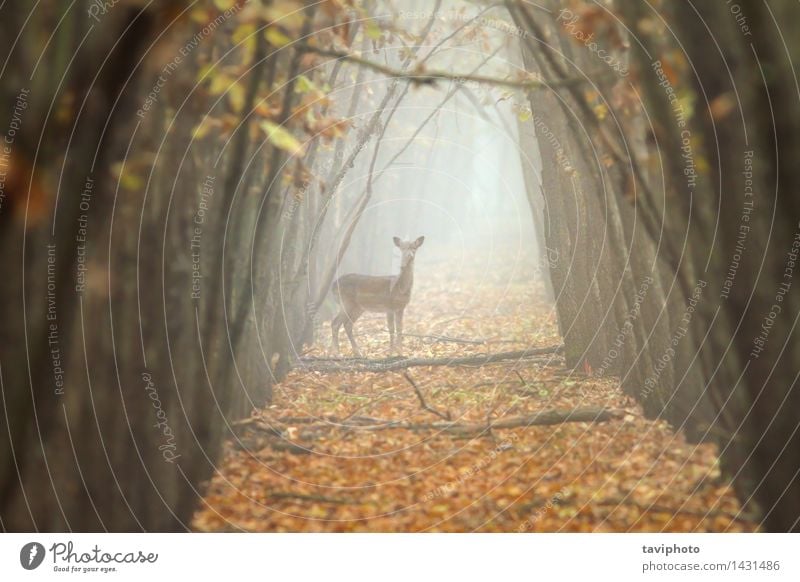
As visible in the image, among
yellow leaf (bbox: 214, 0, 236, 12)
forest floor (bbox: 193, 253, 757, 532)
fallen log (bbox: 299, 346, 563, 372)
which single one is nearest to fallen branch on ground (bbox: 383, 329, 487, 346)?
fallen log (bbox: 299, 346, 563, 372)

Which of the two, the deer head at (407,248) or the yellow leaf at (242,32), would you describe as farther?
the deer head at (407,248)

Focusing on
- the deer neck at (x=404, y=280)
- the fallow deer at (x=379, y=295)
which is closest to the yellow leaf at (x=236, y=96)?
the fallow deer at (x=379, y=295)

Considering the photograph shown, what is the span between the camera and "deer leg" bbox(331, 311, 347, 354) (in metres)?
14.2

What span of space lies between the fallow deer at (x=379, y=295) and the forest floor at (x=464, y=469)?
508cm

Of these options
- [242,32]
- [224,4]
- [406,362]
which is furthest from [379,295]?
[224,4]

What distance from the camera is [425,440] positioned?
714 centimetres

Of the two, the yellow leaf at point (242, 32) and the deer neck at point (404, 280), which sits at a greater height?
the yellow leaf at point (242, 32)

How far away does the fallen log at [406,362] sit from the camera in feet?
35.8

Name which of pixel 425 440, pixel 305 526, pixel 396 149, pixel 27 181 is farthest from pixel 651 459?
pixel 396 149

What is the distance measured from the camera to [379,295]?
15.1 meters

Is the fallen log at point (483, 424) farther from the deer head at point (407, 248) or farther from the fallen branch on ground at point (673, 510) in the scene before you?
the deer head at point (407, 248)

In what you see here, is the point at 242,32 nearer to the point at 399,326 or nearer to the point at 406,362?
the point at 406,362

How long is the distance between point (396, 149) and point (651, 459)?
18263 millimetres

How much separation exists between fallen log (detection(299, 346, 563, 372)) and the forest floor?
1289 millimetres
